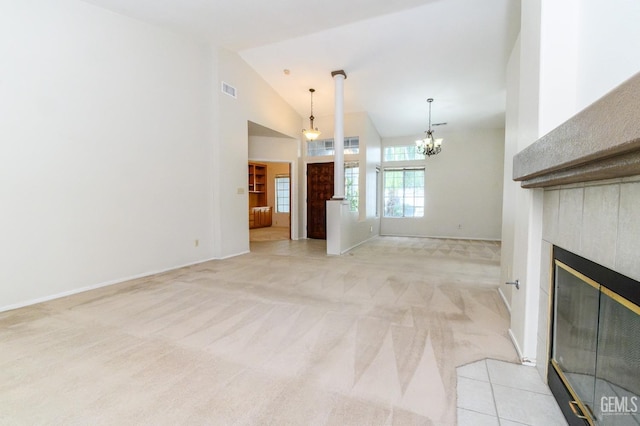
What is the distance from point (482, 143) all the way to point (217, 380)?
855 centimetres

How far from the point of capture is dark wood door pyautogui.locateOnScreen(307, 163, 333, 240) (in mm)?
7950

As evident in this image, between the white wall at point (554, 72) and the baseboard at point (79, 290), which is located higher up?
the white wall at point (554, 72)

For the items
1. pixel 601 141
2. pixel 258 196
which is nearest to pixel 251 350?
pixel 601 141

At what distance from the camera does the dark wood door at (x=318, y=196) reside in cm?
795

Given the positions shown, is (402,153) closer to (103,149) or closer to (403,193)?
(403,193)

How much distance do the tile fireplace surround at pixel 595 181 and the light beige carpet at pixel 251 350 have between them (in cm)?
88

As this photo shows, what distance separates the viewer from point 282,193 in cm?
1166

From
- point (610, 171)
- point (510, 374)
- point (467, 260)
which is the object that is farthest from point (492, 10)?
point (510, 374)

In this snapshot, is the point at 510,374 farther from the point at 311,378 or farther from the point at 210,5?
the point at 210,5

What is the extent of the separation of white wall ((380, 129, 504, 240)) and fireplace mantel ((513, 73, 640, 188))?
290 inches

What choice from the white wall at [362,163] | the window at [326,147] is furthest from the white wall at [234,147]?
the white wall at [362,163]

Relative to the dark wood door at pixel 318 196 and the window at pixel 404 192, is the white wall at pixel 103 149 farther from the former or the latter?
the window at pixel 404 192

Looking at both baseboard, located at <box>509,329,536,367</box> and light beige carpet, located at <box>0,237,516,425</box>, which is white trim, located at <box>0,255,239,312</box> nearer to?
light beige carpet, located at <box>0,237,516,425</box>

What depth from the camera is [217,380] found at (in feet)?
5.57
